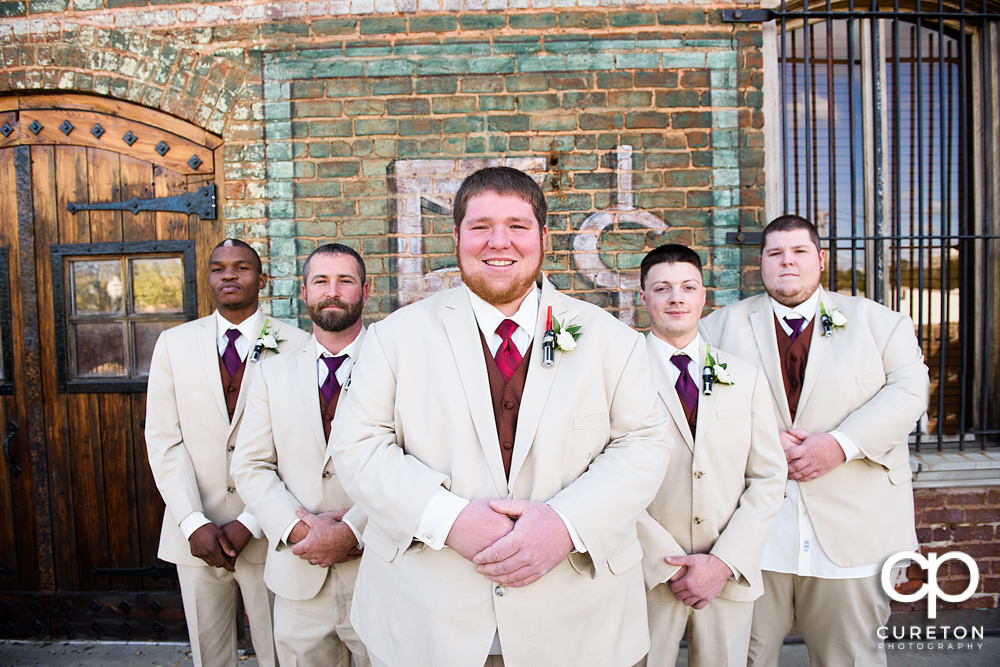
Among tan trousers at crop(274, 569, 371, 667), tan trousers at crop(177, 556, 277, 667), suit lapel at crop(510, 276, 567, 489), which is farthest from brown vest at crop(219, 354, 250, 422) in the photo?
suit lapel at crop(510, 276, 567, 489)

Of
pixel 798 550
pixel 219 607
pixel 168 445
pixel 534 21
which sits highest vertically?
pixel 534 21

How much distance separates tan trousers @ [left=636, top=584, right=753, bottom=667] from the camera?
238 centimetres

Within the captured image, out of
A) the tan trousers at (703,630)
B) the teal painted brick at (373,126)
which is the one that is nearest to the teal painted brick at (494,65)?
the teal painted brick at (373,126)

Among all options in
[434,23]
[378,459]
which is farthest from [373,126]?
[378,459]

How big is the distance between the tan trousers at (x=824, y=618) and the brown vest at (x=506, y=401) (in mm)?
1684

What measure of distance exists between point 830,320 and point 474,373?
1.89 m

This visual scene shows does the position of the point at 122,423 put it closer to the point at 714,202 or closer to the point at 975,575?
the point at 714,202

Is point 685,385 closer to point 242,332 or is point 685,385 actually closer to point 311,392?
point 311,392

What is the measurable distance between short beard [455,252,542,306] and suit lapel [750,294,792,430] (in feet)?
4.60

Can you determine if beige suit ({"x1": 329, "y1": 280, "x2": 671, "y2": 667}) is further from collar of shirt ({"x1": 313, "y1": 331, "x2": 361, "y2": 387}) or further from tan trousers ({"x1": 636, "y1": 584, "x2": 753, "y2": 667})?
collar of shirt ({"x1": 313, "y1": 331, "x2": 361, "y2": 387})

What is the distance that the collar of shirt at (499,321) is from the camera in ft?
6.63

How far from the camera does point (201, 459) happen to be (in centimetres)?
288

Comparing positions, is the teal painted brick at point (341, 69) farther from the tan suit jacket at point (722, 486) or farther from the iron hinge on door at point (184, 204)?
the tan suit jacket at point (722, 486)

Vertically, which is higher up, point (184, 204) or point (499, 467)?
point (184, 204)
